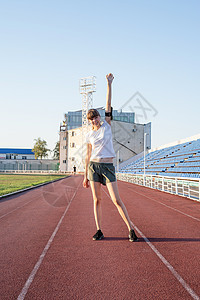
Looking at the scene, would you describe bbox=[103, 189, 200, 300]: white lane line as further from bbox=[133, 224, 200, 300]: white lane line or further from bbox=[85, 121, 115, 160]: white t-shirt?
bbox=[85, 121, 115, 160]: white t-shirt

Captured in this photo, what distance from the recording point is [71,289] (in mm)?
3104

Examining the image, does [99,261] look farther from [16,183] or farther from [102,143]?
[16,183]

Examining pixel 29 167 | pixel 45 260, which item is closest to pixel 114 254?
pixel 45 260

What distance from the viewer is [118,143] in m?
67.2

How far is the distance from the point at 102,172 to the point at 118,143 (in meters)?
62.4

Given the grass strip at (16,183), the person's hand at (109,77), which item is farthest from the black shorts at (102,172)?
the grass strip at (16,183)

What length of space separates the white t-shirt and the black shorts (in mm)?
156

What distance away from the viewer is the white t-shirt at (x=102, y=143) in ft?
16.1

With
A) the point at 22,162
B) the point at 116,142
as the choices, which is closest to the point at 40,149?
the point at 22,162

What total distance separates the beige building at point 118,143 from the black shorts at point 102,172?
57.9 metres

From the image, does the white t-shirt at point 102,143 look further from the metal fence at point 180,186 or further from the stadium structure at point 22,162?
the stadium structure at point 22,162

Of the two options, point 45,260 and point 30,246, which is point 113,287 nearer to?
point 45,260

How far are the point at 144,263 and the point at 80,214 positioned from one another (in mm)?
4847

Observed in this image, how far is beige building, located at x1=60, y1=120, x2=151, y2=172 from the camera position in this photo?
67.5 m
